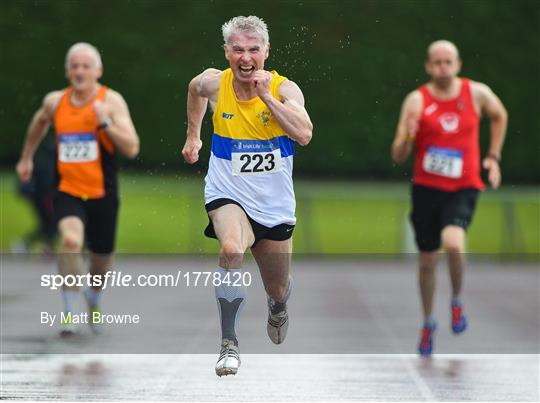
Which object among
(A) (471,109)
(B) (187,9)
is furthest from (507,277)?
(A) (471,109)

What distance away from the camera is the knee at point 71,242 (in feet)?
38.1

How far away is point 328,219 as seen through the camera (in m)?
23.0

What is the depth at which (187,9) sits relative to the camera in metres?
23.6

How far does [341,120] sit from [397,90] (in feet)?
3.16

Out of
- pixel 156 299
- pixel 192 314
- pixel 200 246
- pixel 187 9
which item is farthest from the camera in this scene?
pixel 187 9

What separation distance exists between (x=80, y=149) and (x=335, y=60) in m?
12.4

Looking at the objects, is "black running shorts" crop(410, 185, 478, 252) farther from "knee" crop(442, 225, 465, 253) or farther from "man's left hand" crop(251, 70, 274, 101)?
"man's left hand" crop(251, 70, 274, 101)

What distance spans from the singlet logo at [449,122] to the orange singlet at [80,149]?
254 centimetres

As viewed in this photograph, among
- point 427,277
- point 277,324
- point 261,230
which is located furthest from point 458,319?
point 261,230

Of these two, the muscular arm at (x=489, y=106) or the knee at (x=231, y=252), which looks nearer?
the knee at (x=231, y=252)

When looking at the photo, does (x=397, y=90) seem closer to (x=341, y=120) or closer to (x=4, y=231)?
(x=341, y=120)

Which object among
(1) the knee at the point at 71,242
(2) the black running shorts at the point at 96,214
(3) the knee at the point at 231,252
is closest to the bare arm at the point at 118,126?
(2) the black running shorts at the point at 96,214

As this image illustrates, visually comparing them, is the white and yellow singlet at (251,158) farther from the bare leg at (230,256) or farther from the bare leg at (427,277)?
the bare leg at (427,277)

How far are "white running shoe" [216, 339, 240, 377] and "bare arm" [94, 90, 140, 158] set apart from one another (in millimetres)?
4504
